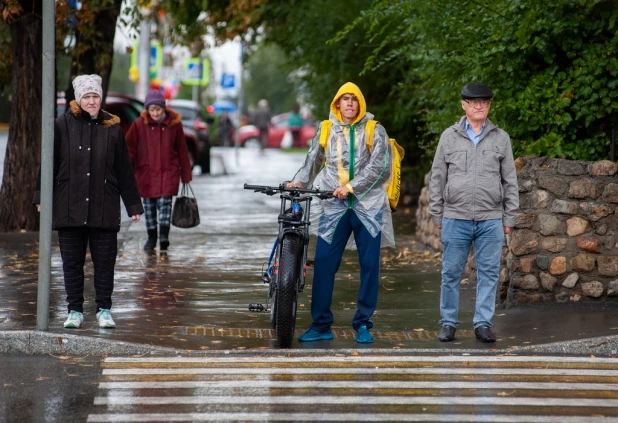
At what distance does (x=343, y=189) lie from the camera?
839 cm

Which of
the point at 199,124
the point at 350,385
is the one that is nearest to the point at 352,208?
the point at 350,385

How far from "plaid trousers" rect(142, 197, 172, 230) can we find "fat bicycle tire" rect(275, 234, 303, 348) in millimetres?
5600

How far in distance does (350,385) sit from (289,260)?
1.27 m

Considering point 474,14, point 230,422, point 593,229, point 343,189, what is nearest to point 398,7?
point 474,14

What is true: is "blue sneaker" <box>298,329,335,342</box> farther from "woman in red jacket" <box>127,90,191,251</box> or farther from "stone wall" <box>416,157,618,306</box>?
"woman in red jacket" <box>127,90,191,251</box>

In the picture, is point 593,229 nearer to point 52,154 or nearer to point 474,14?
point 474,14

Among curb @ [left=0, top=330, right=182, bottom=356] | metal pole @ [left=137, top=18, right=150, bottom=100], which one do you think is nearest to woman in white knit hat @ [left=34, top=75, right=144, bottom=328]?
curb @ [left=0, top=330, right=182, bottom=356]

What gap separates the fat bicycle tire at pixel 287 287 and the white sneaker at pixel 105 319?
50.5 inches

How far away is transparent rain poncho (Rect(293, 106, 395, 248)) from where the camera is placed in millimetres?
8516

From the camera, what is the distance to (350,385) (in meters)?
7.25

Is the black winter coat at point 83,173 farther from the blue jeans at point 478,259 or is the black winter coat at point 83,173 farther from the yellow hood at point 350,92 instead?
the blue jeans at point 478,259

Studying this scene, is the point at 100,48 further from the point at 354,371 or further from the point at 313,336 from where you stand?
the point at 354,371

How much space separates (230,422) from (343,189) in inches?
97.7

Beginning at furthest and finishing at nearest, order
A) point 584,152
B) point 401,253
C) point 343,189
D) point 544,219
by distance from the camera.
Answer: point 401,253 → point 584,152 → point 544,219 → point 343,189
